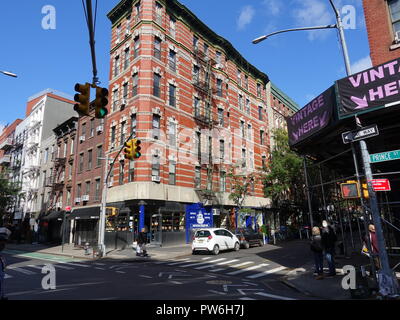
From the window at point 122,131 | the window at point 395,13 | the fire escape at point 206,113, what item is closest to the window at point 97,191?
the window at point 122,131

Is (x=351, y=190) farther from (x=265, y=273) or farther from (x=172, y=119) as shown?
(x=172, y=119)

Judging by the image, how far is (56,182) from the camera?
3516cm

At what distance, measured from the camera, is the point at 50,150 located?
127 feet

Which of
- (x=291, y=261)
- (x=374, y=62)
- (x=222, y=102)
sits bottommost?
(x=291, y=261)

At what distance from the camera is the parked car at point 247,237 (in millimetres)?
22497

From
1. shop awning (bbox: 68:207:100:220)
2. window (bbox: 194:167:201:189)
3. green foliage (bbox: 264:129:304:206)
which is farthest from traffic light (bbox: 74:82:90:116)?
green foliage (bbox: 264:129:304:206)

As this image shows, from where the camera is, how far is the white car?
1869 centimetres

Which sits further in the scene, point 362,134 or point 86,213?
point 86,213

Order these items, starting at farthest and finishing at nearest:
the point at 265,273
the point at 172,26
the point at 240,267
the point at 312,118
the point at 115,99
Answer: the point at 172,26
the point at 115,99
the point at 240,267
the point at 265,273
the point at 312,118

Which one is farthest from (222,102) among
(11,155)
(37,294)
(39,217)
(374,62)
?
(11,155)

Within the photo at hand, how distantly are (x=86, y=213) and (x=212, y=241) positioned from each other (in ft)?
47.3

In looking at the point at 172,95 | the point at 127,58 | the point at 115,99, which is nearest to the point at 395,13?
the point at 172,95

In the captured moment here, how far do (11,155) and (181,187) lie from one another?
41.5 meters

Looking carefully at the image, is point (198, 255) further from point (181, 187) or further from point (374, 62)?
point (374, 62)
